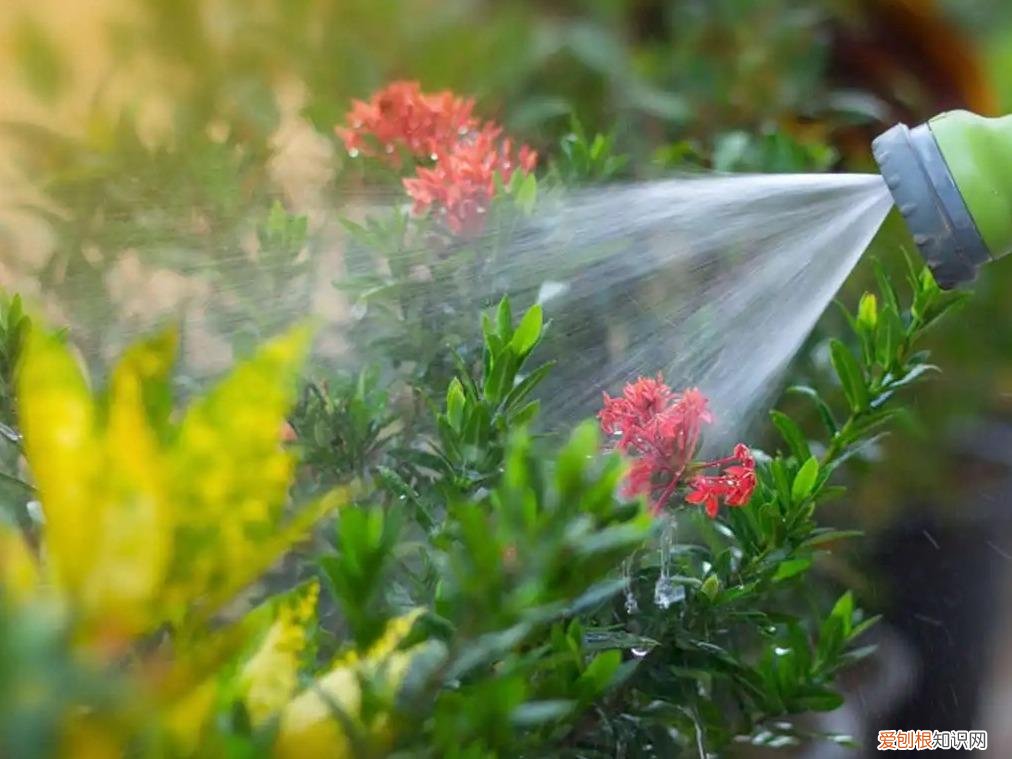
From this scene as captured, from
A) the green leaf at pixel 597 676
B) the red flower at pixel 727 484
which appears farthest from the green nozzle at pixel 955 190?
the green leaf at pixel 597 676

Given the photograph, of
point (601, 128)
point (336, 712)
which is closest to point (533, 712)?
point (336, 712)

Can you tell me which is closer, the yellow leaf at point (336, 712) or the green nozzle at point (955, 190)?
the yellow leaf at point (336, 712)

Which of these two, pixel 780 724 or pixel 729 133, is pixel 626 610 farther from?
pixel 729 133

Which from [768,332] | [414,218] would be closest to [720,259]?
[768,332]

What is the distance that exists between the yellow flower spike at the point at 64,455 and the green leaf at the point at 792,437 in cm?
31

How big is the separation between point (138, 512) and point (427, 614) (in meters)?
0.08

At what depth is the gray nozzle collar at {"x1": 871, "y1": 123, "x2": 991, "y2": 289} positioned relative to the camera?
0.44 metres

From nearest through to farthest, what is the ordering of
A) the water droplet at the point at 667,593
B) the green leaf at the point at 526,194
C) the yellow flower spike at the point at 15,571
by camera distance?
the yellow flower spike at the point at 15,571 → the water droplet at the point at 667,593 → the green leaf at the point at 526,194

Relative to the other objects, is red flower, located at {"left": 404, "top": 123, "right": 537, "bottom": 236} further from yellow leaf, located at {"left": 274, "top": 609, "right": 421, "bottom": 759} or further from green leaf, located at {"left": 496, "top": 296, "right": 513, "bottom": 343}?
yellow leaf, located at {"left": 274, "top": 609, "right": 421, "bottom": 759}

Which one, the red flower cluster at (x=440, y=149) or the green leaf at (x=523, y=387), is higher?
the red flower cluster at (x=440, y=149)

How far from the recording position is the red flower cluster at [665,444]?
41 centimetres

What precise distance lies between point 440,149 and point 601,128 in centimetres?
30

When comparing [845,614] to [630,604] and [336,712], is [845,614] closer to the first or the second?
[630,604]

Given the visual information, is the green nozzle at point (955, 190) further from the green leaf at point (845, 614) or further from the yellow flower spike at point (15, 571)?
the yellow flower spike at point (15, 571)
